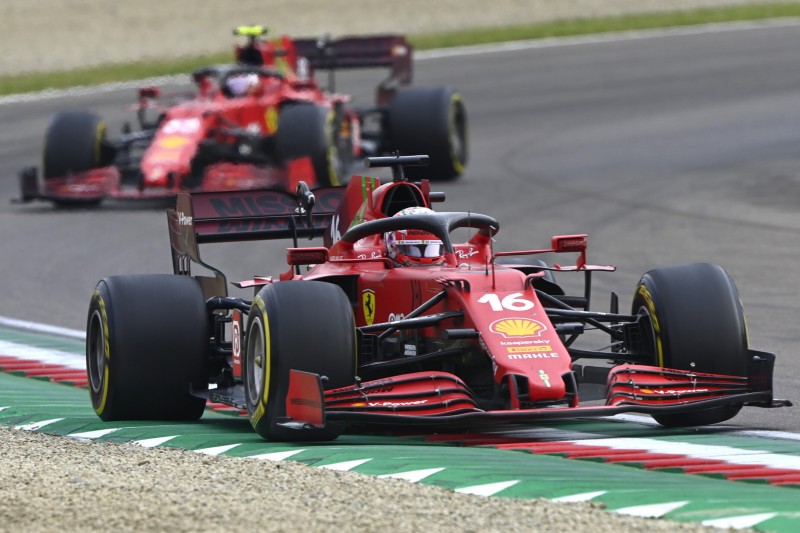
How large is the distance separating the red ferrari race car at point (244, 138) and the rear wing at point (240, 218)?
303 inches

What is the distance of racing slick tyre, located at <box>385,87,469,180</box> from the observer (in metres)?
23.3

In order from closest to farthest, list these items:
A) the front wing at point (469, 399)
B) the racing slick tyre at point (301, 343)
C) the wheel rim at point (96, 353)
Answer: the front wing at point (469, 399)
the racing slick tyre at point (301, 343)
the wheel rim at point (96, 353)

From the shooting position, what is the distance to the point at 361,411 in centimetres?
876

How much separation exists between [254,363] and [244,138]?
1249 cm

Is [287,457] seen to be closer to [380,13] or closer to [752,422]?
[752,422]

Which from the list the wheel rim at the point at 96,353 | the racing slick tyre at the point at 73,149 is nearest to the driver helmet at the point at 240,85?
A: the racing slick tyre at the point at 73,149

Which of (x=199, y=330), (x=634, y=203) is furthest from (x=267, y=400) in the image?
(x=634, y=203)

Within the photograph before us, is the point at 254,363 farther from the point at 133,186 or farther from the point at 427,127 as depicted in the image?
the point at 427,127

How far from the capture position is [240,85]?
22.4m

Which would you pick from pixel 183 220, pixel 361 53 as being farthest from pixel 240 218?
pixel 361 53

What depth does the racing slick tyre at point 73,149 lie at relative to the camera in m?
21.6

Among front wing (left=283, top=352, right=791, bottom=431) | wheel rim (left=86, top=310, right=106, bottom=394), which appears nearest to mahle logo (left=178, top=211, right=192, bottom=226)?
wheel rim (left=86, top=310, right=106, bottom=394)

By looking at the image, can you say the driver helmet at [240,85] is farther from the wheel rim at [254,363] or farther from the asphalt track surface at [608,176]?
the wheel rim at [254,363]

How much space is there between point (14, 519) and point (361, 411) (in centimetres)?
229
